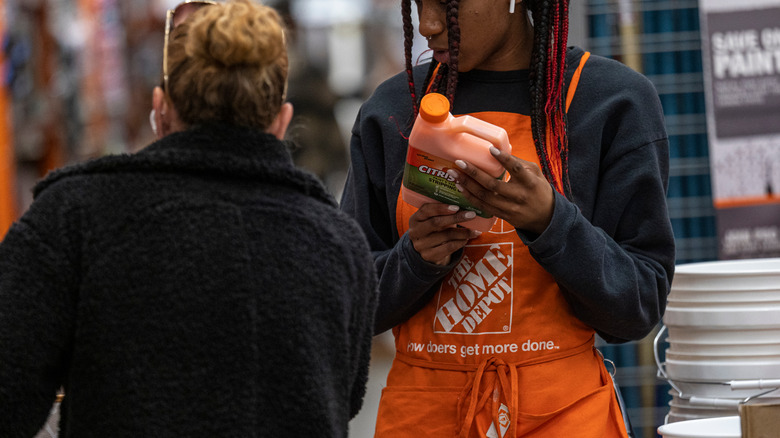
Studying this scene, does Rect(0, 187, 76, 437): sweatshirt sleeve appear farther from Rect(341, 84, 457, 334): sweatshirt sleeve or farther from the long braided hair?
the long braided hair

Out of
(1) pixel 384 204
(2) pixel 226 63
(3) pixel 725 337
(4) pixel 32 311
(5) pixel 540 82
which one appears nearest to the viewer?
(4) pixel 32 311

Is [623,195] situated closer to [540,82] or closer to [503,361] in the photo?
[540,82]

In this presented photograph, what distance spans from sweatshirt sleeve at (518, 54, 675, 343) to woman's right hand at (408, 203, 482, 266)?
0.19 metres

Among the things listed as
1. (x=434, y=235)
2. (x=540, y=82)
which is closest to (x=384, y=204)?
(x=434, y=235)

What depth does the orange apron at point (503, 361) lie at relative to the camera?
1.73 metres

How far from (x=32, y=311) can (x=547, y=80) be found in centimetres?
107

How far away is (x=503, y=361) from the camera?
5.73 feet

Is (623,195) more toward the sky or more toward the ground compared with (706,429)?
more toward the sky

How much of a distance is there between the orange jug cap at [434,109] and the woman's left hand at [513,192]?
8cm

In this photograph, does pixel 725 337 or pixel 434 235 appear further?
pixel 725 337

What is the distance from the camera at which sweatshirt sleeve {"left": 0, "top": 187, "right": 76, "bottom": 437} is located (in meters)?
1.19

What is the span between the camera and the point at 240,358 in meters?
1.27

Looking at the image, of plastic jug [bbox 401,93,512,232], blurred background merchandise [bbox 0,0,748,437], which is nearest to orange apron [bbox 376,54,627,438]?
plastic jug [bbox 401,93,512,232]

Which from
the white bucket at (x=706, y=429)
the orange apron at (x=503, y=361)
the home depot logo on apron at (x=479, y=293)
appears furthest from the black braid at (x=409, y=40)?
the white bucket at (x=706, y=429)
